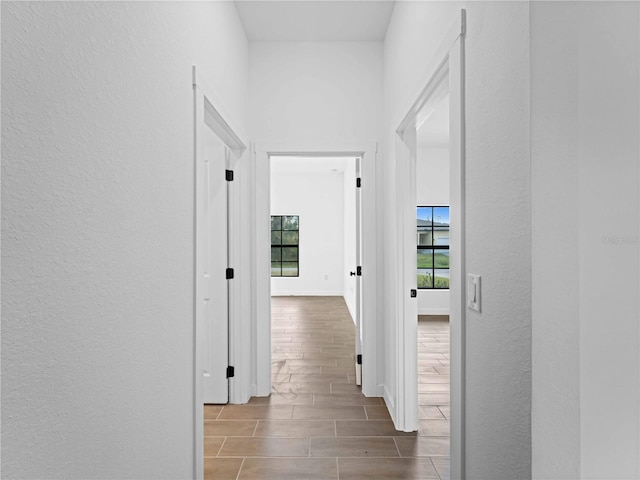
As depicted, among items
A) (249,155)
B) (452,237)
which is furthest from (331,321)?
(452,237)

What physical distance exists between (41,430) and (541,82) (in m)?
1.31

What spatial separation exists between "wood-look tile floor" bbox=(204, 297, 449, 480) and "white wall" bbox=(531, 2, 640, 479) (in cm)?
160

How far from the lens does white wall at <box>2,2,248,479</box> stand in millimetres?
833

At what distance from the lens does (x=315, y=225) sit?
965 cm

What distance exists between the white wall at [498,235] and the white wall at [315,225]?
794 centimetres

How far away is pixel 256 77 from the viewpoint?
11.2 feet

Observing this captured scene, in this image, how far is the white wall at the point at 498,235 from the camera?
1111 mm

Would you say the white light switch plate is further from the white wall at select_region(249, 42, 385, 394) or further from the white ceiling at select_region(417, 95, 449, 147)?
the white ceiling at select_region(417, 95, 449, 147)

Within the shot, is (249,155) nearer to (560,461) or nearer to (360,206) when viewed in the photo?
(360,206)

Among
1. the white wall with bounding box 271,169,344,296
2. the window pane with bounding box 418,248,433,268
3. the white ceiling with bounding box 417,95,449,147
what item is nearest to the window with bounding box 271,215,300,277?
the white wall with bounding box 271,169,344,296

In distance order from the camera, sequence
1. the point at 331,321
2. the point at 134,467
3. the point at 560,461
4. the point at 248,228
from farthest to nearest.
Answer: the point at 331,321 < the point at 248,228 < the point at 134,467 < the point at 560,461

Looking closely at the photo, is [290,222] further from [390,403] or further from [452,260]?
[452,260]

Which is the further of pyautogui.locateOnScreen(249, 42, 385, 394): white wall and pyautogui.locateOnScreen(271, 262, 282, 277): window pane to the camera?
pyautogui.locateOnScreen(271, 262, 282, 277): window pane

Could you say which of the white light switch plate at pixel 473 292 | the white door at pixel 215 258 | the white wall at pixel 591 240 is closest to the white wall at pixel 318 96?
the white door at pixel 215 258
